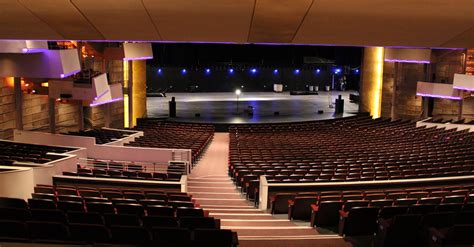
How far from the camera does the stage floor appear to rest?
29344mm

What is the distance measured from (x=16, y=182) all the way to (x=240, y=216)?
15.1ft

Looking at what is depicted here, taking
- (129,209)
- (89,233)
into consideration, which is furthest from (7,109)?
(89,233)

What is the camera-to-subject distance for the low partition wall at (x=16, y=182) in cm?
938

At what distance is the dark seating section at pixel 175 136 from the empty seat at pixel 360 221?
10.5 meters

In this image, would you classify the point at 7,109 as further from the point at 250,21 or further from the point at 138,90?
the point at 250,21

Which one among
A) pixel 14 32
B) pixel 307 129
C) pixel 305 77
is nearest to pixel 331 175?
pixel 14 32

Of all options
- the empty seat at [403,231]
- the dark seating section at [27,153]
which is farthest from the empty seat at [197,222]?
the dark seating section at [27,153]

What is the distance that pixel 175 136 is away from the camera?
71.1 ft

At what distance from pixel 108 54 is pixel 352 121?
14681 mm

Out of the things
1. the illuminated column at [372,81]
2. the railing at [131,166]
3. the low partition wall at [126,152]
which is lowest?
the railing at [131,166]

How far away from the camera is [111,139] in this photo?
19.6 metres

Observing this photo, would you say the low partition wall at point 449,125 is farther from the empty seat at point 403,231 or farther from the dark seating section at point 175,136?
the empty seat at point 403,231

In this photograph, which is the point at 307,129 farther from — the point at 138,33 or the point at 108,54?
the point at 138,33

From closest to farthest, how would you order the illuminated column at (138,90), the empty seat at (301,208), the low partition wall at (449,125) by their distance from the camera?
the empty seat at (301,208)
the low partition wall at (449,125)
the illuminated column at (138,90)
